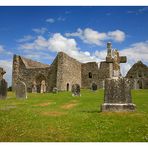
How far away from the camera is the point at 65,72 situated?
146ft

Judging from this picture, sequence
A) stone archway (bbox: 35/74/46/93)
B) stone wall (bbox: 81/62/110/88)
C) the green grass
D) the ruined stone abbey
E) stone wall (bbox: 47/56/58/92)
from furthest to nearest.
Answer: stone wall (bbox: 81/62/110/88)
stone archway (bbox: 35/74/46/93)
stone wall (bbox: 47/56/58/92)
the ruined stone abbey
the green grass

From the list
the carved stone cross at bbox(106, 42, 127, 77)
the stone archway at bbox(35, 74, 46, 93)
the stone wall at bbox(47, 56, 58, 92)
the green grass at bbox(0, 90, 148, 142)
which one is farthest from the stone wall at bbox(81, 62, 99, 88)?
the green grass at bbox(0, 90, 148, 142)

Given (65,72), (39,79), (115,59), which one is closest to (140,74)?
(65,72)

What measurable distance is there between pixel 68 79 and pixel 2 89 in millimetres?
25406

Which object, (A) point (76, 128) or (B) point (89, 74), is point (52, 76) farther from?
(A) point (76, 128)

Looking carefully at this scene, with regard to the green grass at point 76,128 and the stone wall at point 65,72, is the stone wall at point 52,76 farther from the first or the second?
the green grass at point 76,128

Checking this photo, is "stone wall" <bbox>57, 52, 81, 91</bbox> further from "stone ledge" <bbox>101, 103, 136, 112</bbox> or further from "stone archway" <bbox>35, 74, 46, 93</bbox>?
"stone ledge" <bbox>101, 103, 136, 112</bbox>

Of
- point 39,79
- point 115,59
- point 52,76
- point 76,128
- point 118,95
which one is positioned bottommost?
point 76,128

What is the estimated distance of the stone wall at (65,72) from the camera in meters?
43.4

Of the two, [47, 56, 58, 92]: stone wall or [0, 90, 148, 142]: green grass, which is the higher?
[47, 56, 58, 92]: stone wall

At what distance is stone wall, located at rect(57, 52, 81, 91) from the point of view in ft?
142
